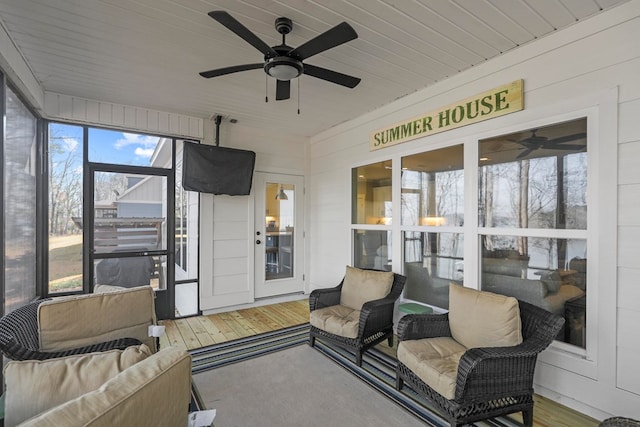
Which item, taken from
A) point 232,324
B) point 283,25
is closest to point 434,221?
point 283,25

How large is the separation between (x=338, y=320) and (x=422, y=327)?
854 mm

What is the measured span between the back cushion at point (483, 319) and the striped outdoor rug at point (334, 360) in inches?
22.1

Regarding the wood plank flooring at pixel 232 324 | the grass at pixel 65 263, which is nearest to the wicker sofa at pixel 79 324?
the wood plank flooring at pixel 232 324

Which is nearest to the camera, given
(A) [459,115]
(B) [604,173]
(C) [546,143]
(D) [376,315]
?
(B) [604,173]

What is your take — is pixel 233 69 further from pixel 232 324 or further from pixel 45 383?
pixel 232 324

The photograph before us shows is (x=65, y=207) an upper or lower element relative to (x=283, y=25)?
lower

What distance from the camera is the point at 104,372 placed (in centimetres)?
104

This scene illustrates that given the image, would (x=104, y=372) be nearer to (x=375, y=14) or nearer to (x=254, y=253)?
(x=375, y=14)

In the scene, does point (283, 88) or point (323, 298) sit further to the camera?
point (323, 298)

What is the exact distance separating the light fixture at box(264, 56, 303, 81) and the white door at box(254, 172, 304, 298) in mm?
2724

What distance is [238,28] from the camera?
6.05 feet

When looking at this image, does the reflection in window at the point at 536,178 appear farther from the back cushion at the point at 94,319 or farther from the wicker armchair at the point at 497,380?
the back cushion at the point at 94,319

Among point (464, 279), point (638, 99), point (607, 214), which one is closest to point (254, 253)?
point (464, 279)

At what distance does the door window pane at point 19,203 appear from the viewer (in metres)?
2.54
